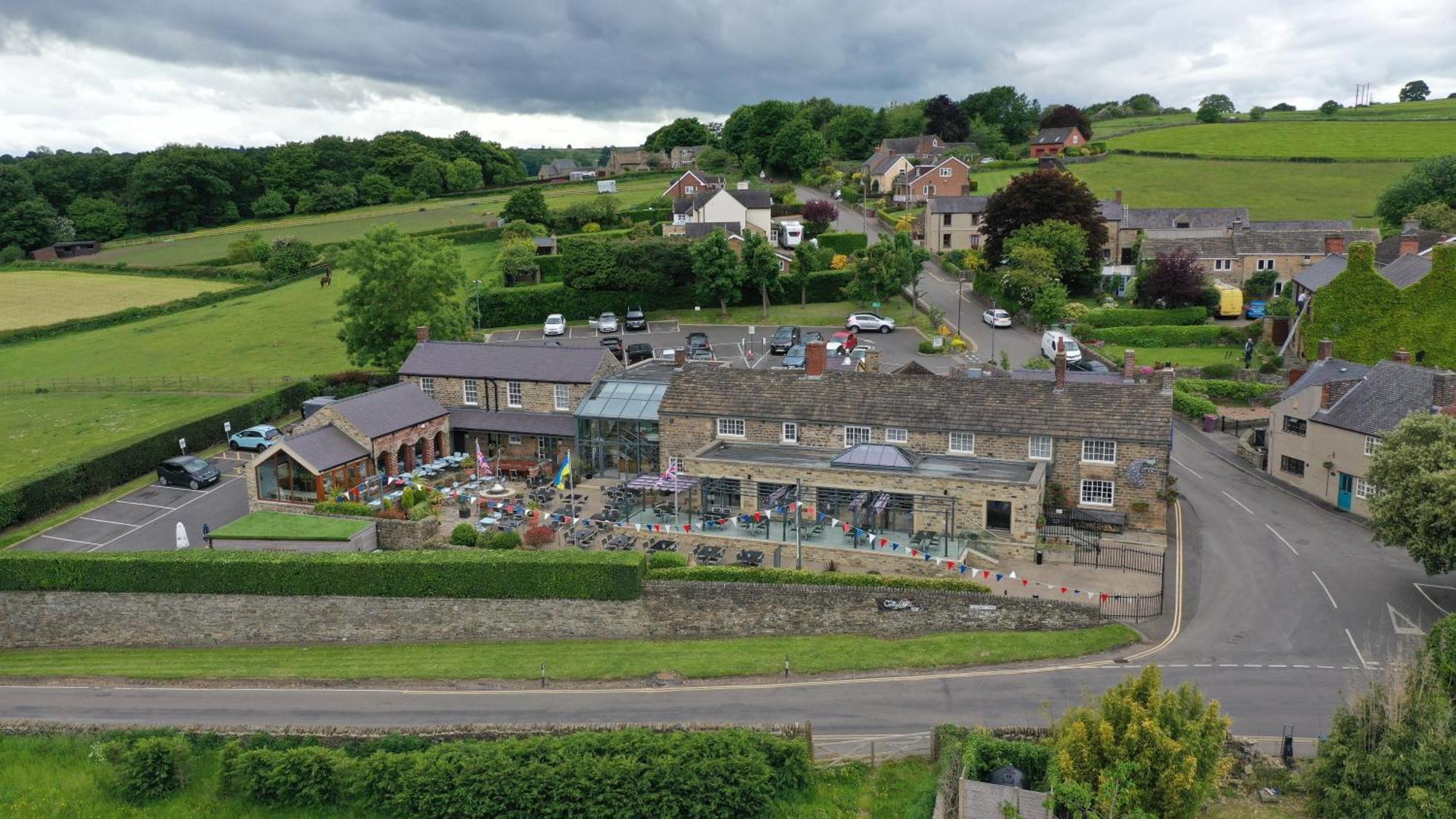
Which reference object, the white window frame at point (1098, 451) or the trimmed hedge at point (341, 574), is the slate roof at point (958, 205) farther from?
the trimmed hedge at point (341, 574)

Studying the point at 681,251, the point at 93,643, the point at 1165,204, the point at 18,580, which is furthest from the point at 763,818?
the point at 1165,204

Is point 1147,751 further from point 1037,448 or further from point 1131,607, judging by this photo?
point 1037,448

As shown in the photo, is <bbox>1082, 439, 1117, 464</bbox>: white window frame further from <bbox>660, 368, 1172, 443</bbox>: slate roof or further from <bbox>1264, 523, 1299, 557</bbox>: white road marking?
<bbox>1264, 523, 1299, 557</bbox>: white road marking

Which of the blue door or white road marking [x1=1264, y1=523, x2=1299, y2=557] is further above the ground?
the blue door

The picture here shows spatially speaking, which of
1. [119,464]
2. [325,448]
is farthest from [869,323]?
[119,464]

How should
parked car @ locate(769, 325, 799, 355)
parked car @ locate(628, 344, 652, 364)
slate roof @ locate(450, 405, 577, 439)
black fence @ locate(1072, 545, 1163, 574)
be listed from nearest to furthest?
black fence @ locate(1072, 545, 1163, 574), slate roof @ locate(450, 405, 577, 439), parked car @ locate(628, 344, 652, 364), parked car @ locate(769, 325, 799, 355)

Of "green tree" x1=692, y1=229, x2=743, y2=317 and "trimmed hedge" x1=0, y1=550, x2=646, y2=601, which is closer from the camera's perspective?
"trimmed hedge" x1=0, y1=550, x2=646, y2=601

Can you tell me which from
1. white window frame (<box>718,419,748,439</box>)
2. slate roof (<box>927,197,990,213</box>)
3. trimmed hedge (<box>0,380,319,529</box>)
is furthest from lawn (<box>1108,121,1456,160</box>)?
trimmed hedge (<box>0,380,319,529</box>)
